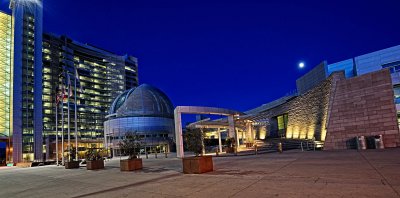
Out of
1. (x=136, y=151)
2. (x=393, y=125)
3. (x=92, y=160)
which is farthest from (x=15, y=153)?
(x=393, y=125)

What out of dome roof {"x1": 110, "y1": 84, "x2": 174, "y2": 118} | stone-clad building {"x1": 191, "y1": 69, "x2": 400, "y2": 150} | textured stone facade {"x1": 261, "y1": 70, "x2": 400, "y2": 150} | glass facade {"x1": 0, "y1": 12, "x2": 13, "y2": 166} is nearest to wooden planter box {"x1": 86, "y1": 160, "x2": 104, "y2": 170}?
stone-clad building {"x1": 191, "y1": 69, "x2": 400, "y2": 150}

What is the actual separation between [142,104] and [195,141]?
235 feet

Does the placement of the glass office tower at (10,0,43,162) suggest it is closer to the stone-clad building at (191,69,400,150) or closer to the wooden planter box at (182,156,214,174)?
the wooden planter box at (182,156,214,174)

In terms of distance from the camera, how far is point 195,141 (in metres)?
15.2

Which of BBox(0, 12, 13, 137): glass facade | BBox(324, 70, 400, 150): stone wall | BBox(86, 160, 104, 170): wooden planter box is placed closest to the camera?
BBox(324, 70, 400, 150): stone wall

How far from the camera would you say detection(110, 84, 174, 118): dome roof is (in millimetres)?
83188

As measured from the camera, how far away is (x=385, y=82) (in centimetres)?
2412

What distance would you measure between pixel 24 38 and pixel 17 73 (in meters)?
14.4

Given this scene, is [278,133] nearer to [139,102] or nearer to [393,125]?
[393,125]

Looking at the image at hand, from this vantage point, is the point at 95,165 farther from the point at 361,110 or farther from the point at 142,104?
the point at 142,104

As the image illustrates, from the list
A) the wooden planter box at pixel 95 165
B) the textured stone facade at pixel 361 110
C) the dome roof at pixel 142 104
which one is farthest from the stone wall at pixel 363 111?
the dome roof at pixel 142 104

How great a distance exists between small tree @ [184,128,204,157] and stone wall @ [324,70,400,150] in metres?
16.6

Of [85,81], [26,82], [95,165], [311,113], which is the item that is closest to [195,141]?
[95,165]

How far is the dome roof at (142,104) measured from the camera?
273ft
